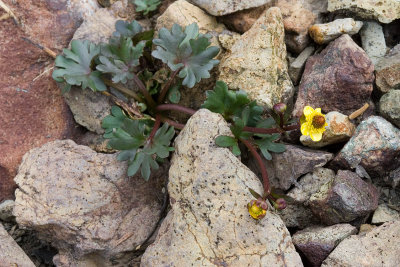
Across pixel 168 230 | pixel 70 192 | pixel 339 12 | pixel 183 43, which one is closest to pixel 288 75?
pixel 339 12

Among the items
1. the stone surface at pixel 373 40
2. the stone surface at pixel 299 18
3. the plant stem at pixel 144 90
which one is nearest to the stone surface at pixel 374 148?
the stone surface at pixel 373 40

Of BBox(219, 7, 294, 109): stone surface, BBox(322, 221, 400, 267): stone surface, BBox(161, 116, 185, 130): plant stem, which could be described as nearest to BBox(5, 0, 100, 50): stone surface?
BBox(161, 116, 185, 130): plant stem

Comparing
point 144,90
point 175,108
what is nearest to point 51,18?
point 144,90

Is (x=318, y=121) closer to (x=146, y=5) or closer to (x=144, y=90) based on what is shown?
(x=144, y=90)

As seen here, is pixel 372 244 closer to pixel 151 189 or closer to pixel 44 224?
pixel 151 189

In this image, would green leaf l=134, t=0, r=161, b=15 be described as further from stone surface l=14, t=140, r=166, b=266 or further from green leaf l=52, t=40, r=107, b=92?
stone surface l=14, t=140, r=166, b=266

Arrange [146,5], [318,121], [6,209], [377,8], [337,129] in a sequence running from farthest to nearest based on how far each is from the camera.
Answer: [146,5] → [6,209] → [377,8] → [337,129] → [318,121]

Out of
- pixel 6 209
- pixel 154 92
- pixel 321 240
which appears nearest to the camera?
pixel 321 240
